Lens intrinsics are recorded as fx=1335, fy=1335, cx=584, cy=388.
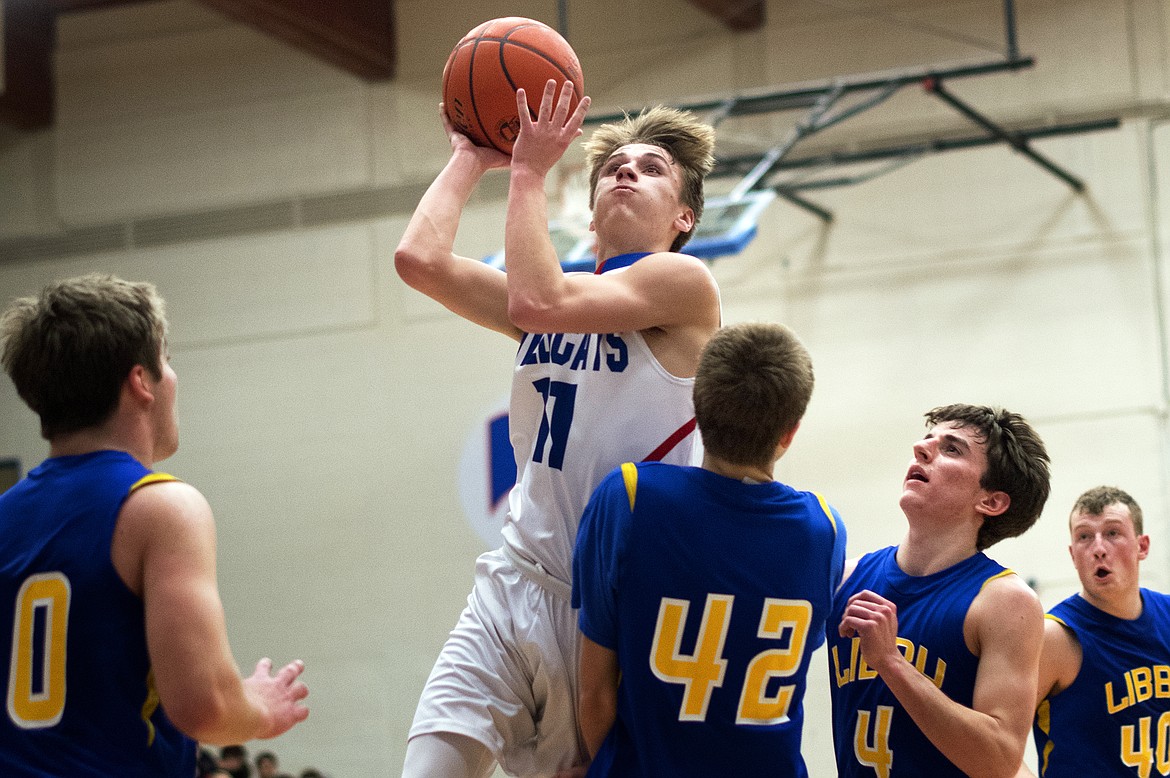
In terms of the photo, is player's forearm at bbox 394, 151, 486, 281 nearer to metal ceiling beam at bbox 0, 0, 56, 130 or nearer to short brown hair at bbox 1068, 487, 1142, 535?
short brown hair at bbox 1068, 487, 1142, 535

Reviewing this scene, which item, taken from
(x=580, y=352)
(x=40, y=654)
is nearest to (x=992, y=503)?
(x=580, y=352)

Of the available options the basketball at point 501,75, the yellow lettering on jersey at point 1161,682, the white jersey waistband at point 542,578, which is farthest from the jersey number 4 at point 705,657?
the yellow lettering on jersey at point 1161,682

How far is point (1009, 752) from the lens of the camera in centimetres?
314

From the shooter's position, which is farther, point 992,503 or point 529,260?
point 992,503

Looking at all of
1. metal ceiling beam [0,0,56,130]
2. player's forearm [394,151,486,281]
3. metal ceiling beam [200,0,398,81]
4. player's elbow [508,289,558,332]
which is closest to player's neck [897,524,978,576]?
player's elbow [508,289,558,332]

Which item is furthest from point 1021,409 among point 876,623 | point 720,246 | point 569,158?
point 876,623

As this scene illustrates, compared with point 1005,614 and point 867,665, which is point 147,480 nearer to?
point 867,665

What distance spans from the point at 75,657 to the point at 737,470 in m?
1.40

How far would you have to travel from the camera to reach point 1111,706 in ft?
15.5

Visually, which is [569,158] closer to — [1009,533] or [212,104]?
[212,104]

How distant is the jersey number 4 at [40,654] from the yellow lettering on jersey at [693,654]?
1.18 m

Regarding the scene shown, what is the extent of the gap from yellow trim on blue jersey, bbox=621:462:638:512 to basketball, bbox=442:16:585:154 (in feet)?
3.59

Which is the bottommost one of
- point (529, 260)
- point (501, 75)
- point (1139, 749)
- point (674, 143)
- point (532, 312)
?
point (1139, 749)

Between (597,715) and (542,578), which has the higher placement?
(542,578)
